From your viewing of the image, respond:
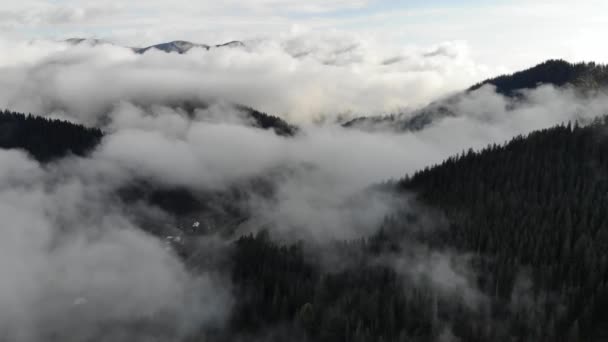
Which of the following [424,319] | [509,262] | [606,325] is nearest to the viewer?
[606,325]

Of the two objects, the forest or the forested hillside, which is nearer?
the forested hillside

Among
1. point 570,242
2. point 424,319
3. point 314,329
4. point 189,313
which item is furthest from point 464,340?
point 189,313

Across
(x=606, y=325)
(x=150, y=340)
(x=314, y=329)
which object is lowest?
(x=150, y=340)

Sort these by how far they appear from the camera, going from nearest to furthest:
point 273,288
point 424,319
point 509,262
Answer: point 424,319, point 509,262, point 273,288

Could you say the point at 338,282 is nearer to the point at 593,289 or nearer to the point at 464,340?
the point at 464,340

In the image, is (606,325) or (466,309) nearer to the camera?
(606,325)

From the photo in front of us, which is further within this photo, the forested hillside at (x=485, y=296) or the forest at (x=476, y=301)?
the forest at (x=476, y=301)

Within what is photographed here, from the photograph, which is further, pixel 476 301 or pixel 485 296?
pixel 485 296

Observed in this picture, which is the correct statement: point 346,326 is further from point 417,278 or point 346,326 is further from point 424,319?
point 417,278

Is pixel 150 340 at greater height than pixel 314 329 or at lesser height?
lesser

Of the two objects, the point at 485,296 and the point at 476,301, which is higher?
the point at 485,296
